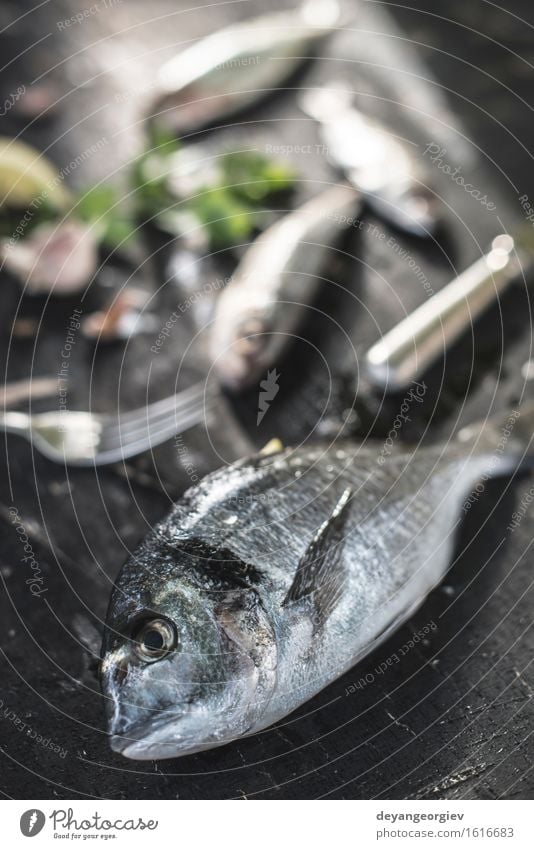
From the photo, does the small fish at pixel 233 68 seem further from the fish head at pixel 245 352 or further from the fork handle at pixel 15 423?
the fork handle at pixel 15 423

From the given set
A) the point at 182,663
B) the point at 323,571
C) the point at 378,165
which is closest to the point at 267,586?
the point at 323,571

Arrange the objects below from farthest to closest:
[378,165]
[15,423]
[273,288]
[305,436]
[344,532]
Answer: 1. [378,165]
2. [273,288]
3. [15,423]
4. [305,436]
5. [344,532]

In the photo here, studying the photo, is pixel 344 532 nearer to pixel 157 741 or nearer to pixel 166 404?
pixel 157 741

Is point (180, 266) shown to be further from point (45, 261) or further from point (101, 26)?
point (101, 26)

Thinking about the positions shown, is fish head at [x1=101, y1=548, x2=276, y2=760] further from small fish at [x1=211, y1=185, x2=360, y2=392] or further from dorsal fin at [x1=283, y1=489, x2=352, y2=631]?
small fish at [x1=211, y1=185, x2=360, y2=392]

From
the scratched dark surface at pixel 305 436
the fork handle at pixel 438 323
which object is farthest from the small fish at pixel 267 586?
the fork handle at pixel 438 323

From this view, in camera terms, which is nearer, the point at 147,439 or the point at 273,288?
the point at 147,439
